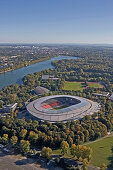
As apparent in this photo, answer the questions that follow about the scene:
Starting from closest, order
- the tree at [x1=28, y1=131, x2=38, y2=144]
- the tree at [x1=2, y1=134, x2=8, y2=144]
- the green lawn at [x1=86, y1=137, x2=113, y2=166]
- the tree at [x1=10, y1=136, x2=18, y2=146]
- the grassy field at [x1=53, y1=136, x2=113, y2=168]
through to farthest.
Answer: the grassy field at [x1=53, y1=136, x2=113, y2=168]
the green lawn at [x1=86, y1=137, x2=113, y2=166]
the tree at [x1=10, y1=136, x2=18, y2=146]
the tree at [x1=2, y1=134, x2=8, y2=144]
the tree at [x1=28, y1=131, x2=38, y2=144]

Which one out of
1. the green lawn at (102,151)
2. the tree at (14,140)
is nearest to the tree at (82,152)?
the green lawn at (102,151)

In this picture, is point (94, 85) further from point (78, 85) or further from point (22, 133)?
point (22, 133)

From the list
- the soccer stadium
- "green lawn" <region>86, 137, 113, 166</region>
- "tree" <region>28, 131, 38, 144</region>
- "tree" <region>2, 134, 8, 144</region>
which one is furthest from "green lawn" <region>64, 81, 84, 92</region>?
"tree" <region>2, 134, 8, 144</region>

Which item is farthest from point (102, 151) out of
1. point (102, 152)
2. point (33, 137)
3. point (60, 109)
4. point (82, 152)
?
point (60, 109)

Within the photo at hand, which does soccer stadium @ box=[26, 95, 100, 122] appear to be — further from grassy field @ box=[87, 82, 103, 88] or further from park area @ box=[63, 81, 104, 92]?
grassy field @ box=[87, 82, 103, 88]

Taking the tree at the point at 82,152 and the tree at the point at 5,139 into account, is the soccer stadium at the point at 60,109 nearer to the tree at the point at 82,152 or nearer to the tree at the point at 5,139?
the tree at the point at 5,139
